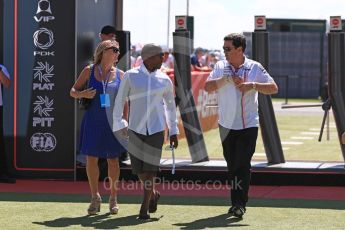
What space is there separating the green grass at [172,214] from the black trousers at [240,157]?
24cm

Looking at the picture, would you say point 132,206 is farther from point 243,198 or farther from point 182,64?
point 182,64

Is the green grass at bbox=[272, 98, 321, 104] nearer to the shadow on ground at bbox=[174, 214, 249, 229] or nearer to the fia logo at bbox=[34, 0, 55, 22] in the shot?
the fia logo at bbox=[34, 0, 55, 22]

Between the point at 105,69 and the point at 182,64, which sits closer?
the point at 105,69

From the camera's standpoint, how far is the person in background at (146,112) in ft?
28.0

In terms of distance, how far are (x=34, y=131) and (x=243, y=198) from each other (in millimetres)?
3766

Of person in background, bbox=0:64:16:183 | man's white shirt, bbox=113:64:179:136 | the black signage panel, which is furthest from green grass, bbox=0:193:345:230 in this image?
the black signage panel

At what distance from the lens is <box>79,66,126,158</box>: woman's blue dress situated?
8.91 meters

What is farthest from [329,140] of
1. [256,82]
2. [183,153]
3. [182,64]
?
[256,82]

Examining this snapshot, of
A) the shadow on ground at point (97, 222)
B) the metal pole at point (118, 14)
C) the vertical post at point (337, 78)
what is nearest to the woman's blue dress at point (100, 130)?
the shadow on ground at point (97, 222)

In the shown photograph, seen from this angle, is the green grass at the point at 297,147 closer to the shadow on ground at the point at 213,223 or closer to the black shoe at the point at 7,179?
the black shoe at the point at 7,179

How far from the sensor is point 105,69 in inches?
353

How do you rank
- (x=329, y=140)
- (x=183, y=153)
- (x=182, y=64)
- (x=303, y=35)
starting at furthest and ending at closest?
(x=303, y=35) < (x=329, y=140) < (x=183, y=153) < (x=182, y=64)

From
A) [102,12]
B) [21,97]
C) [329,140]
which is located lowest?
[329,140]

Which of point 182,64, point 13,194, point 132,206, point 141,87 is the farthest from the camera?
point 182,64
